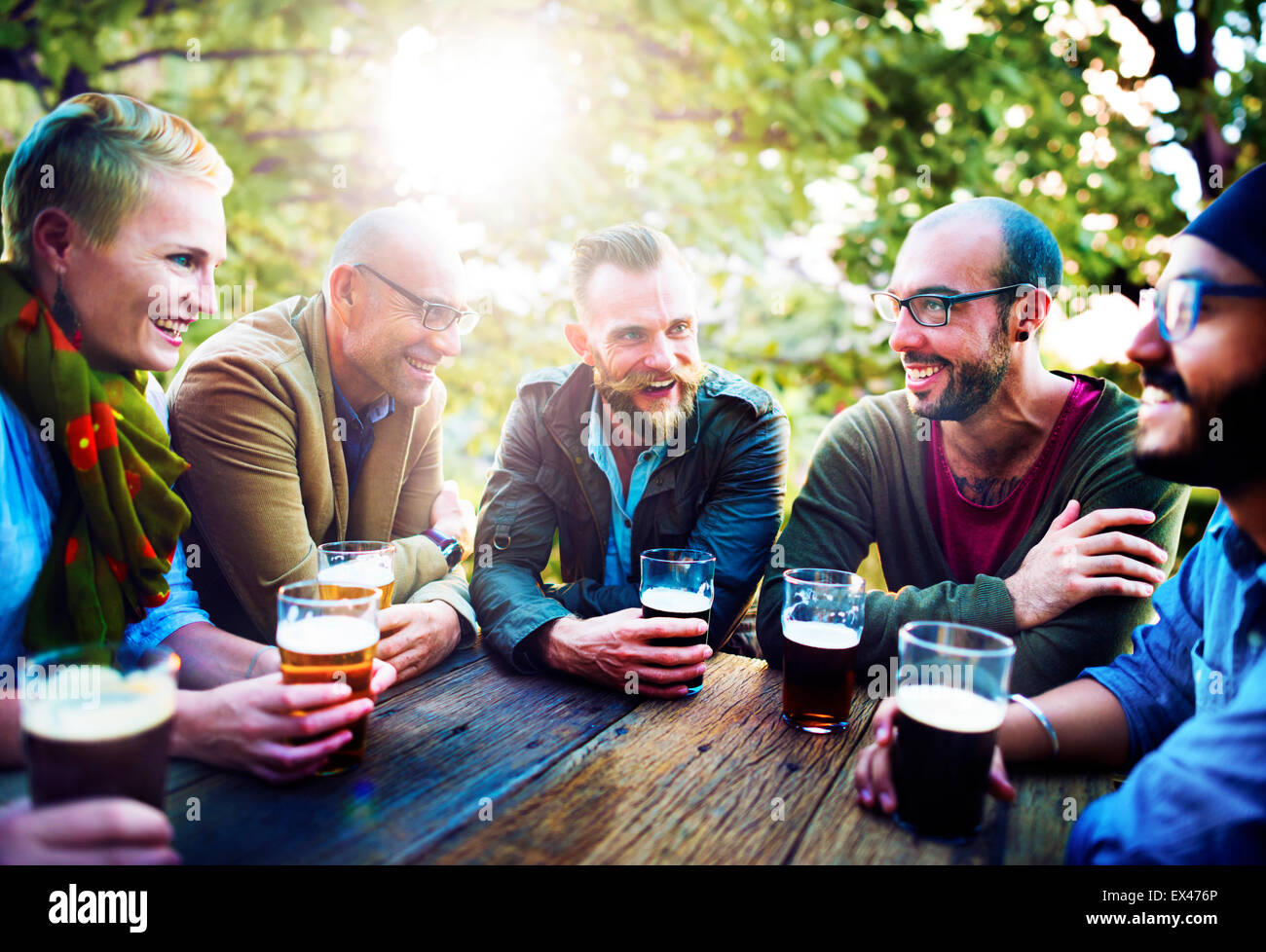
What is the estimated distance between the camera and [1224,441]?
1348mm

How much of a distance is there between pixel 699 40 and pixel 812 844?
12.5 feet

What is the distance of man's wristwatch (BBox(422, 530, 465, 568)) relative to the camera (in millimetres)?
2631

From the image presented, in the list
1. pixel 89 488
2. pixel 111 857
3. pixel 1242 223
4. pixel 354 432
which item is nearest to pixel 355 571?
pixel 89 488

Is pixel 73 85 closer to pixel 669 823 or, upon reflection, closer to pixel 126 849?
pixel 126 849

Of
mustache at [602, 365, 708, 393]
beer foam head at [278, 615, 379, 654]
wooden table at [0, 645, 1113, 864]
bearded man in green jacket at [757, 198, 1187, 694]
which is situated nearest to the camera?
wooden table at [0, 645, 1113, 864]

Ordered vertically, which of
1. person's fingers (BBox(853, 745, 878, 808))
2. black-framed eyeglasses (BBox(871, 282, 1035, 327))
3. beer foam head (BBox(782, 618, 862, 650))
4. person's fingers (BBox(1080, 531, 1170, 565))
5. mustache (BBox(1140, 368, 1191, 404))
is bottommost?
person's fingers (BBox(853, 745, 878, 808))

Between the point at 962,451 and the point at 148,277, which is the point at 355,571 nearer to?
the point at 148,277

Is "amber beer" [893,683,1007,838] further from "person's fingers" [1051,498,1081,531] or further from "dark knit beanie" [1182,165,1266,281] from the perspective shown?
"dark knit beanie" [1182,165,1266,281]

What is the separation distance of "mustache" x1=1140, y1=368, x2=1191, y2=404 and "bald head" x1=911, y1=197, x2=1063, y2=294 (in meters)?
0.88

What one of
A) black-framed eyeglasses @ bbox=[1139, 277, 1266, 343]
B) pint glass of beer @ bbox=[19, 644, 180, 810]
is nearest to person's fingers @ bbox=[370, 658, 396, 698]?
pint glass of beer @ bbox=[19, 644, 180, 810]

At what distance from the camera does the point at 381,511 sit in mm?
2713

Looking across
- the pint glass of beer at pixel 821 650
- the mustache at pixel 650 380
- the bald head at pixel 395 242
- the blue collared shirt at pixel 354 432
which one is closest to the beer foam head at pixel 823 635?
the pint glass of beer at pixel 821 650

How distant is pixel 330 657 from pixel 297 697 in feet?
0.29
